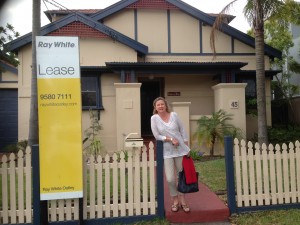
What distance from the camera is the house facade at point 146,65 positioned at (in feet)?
37.3

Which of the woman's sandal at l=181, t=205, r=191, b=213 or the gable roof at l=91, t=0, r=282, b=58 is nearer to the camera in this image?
the woman's sandal at l=181, t=205, r=191, b=213

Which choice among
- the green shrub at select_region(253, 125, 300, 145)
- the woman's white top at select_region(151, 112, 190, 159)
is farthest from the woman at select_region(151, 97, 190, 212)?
the green shrub at select_region(253, 125, 300, 145)

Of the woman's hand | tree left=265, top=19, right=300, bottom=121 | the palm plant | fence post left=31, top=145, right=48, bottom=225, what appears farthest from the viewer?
tree left=265, top=19, right=300, bottom=121

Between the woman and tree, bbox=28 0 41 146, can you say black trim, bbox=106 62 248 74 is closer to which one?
tree, bbox=28 0 41 146

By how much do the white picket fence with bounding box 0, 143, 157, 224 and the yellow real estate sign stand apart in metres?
0.26

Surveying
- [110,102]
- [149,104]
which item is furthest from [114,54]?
[149,104]

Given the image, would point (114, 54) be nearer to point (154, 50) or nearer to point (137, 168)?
point (154, 50)

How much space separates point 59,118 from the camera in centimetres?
416

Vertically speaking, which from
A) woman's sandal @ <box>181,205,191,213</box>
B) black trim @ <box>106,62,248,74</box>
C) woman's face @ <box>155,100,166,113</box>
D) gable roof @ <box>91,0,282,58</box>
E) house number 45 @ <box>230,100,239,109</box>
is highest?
gable roof @ <box>91,0,282,58</box>

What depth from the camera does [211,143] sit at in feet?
34.9

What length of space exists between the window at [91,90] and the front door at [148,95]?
7.68 feet

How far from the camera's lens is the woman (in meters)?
4.55

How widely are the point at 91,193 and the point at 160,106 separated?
63.9 inches

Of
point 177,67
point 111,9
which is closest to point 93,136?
point 177,67
